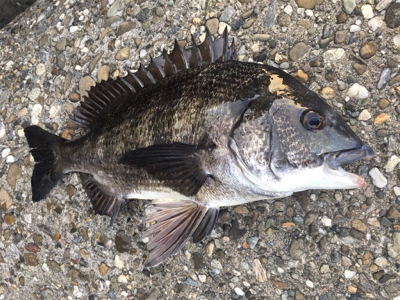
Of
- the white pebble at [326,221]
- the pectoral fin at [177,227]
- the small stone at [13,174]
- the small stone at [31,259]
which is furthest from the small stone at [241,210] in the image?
the small stone at [13,174]

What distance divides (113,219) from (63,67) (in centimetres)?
147

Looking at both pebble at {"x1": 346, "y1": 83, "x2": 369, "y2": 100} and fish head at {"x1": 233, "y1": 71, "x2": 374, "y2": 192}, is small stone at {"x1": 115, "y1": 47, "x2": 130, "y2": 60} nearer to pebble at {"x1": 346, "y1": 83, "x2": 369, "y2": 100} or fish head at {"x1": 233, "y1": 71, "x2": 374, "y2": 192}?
fish head at {"x1": 233, "y1": 71, "x2": 374, "y2": 192}

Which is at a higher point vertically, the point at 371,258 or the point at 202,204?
the point at 202,204

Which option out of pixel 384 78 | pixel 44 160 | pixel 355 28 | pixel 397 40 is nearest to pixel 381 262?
pixel 384 78

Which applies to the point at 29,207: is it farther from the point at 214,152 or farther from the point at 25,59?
the point at 214,152

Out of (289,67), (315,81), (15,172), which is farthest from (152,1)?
(15,172)

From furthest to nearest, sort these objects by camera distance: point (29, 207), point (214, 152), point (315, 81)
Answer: point (29, 207) → point (315, 81) → point (214, 152)

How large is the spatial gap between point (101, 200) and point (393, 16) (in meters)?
2.31

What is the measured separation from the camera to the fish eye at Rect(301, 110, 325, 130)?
1.62m

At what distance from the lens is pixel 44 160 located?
101 inches

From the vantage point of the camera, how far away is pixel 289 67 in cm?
222

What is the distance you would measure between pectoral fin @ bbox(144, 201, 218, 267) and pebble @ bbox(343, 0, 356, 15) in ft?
5.13

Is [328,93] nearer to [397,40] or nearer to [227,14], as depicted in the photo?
[397,40]

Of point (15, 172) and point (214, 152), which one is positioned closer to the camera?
point (214, 152)
